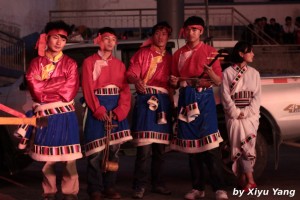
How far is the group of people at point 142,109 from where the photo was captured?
839 cm

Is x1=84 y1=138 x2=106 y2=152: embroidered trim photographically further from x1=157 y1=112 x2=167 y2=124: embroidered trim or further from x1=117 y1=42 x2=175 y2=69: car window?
x1=117 y1=42 x2=175 y2=69: car window

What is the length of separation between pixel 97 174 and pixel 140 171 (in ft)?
1.97

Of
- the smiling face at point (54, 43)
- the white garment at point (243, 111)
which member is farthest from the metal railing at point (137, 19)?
the smiling face at point (54, 43)

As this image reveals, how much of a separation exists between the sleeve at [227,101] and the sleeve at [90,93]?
1.54 metres

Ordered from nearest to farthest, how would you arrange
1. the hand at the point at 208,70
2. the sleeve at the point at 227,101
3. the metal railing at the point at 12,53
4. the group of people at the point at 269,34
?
the hand at the point at 208,70, the sleeve at the point at 227,101, the metal railing at the point at 12,53, the group of people at the point at 269,34

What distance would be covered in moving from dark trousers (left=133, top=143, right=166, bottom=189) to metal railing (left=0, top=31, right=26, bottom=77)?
10.7 metres

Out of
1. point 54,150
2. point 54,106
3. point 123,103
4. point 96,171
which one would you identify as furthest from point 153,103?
point 54,150

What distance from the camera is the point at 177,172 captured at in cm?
1167

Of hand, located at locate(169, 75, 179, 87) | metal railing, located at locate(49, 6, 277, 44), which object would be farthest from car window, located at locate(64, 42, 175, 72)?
metal railing, located at locate(49, 6, 277, 44)

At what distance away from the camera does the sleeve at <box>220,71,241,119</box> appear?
938 centimetres

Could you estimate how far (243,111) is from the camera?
943 centimetres

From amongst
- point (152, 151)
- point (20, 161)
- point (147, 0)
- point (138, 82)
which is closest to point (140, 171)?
point (152, 151)

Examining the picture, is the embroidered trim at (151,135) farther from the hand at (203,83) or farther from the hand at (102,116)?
the hand at (203,83)

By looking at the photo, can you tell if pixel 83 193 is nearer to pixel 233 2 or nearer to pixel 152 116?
pixel 152 116
